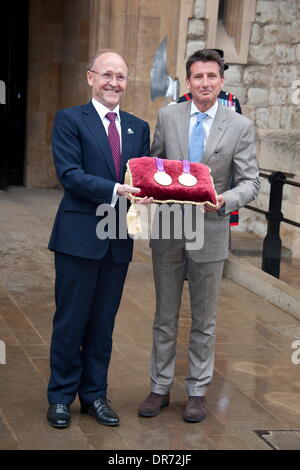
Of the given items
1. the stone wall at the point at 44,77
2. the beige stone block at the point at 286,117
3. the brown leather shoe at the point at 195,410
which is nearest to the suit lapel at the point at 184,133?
the brown leather shoe at the point at 195,410

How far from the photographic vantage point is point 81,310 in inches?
171

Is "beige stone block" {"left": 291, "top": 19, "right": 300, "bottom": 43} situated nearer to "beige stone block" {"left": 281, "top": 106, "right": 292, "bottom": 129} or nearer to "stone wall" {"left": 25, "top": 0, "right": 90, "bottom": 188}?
"beige stone block" {"left": 281, "top": 106, "right": 292, "bottom": 129}

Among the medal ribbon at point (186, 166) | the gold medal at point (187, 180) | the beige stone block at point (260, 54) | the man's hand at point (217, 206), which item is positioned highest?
the beige stone block at point (260, 54)

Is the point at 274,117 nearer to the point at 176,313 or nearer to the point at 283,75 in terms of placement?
the point at 283,75

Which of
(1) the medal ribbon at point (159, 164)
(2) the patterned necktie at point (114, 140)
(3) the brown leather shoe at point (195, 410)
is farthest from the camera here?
(3) the brown leather shoe at point (195, 410)

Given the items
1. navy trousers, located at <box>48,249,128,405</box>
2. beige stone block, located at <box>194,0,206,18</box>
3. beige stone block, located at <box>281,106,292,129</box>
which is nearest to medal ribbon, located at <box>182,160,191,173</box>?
navy trousers, located at <box>48,249,128,405</box>

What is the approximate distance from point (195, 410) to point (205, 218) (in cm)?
96

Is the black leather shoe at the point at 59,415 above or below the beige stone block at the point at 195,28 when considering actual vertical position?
below

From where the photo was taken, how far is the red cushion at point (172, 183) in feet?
13.5

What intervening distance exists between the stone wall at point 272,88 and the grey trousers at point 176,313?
5.00 metres

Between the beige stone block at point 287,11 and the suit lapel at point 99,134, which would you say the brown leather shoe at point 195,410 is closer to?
the suit lapel at point 99,134

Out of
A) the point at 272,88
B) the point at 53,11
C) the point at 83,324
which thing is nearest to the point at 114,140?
the point at 83,324

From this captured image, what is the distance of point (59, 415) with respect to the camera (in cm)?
432
